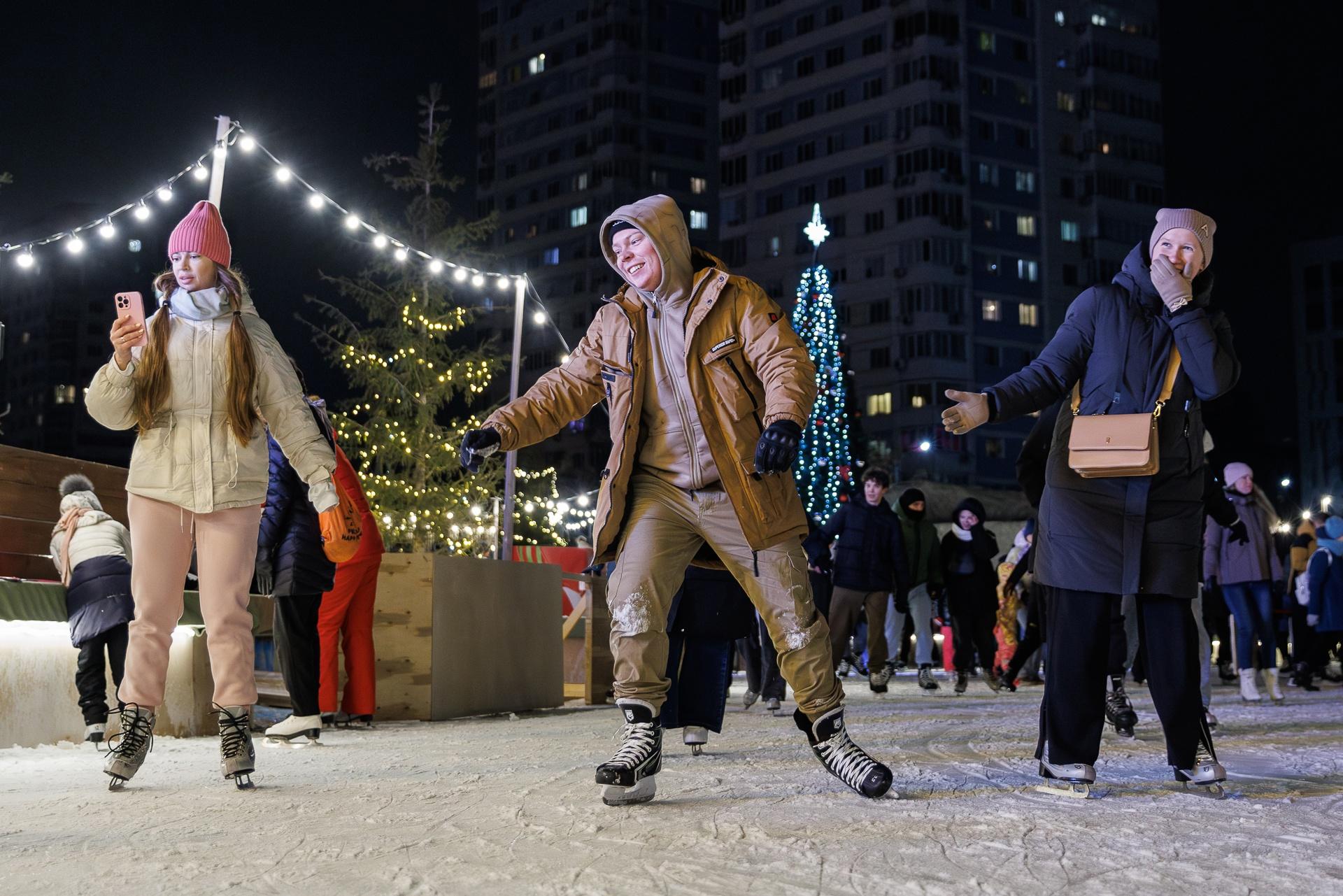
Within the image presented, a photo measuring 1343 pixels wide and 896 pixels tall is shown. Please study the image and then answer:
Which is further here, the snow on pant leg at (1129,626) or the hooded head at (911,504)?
the hooded head at (911,504)

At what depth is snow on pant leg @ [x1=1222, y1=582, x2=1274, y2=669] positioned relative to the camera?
11.6m

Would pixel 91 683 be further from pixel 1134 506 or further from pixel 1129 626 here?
pixel 1129 626

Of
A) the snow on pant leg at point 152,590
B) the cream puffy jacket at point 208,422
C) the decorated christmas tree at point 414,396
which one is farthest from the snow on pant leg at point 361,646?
the decorated christmas tree at point 414,396

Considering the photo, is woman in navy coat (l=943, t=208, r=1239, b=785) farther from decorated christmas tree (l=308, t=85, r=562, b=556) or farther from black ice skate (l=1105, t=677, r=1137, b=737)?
decorated christmas tree (l=308, t=85, r=562, b=556)

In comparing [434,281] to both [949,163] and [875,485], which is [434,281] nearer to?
[875,485]

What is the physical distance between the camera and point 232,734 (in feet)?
17.3

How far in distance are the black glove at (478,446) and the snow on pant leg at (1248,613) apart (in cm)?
849

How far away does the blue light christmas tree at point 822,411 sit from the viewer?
4750 cm

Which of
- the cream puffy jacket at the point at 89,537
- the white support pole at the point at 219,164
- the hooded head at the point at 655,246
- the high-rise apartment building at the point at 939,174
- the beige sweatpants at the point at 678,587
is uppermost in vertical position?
the high-rise apartment building at the point at 939,174

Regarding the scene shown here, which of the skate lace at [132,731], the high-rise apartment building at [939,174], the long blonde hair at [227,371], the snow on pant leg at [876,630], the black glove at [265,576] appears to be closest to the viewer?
the skate lace at [132,731]

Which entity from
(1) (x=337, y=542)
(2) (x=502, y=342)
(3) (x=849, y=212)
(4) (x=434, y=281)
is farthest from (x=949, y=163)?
(1) (x=337, y=542)

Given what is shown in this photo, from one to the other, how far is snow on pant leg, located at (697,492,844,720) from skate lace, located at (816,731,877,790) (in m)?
0.10

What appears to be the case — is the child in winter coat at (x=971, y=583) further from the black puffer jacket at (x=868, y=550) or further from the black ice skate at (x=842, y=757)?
the black ice skate at (x=842, y=757)

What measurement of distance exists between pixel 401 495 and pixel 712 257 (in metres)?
20.0
